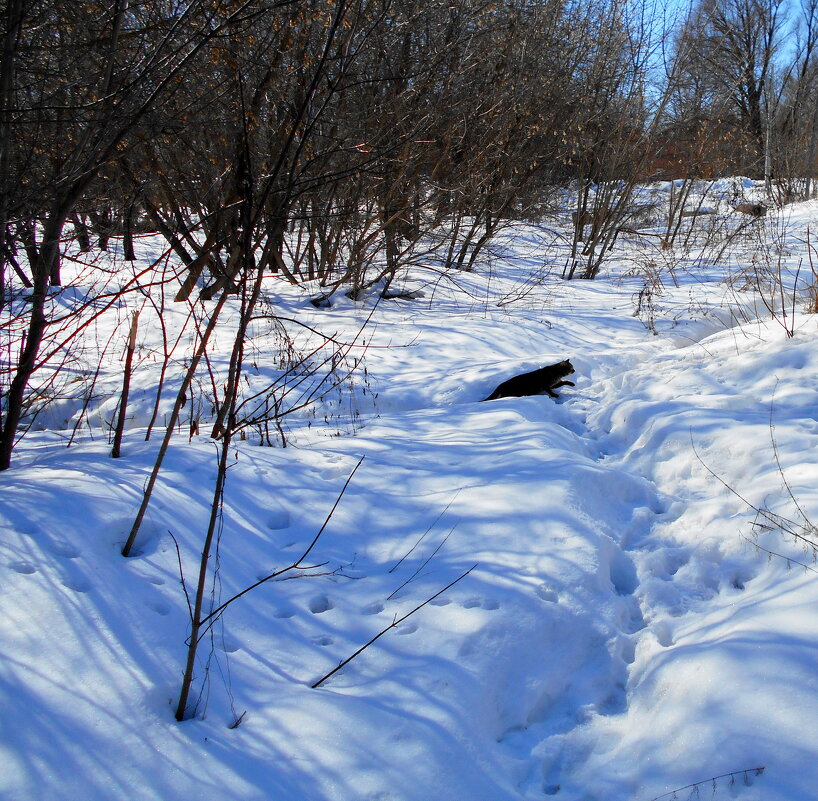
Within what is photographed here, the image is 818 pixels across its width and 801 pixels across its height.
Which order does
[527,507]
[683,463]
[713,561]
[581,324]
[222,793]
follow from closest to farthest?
[222,793] → [713,561] → [527,507] → [683,463] → [581,324]

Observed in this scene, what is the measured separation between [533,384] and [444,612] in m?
3.11

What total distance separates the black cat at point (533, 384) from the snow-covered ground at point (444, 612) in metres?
0.67

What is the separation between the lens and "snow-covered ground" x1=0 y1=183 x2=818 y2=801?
164 cm

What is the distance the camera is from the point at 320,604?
7.84 feet

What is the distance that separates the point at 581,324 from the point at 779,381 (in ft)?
12.8

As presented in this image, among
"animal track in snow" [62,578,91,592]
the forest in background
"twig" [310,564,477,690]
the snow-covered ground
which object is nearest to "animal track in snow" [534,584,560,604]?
the snow-covered ground

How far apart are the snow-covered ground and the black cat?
26.5 inches

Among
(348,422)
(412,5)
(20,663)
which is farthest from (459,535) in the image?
(412,5)

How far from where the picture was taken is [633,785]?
1698 mm

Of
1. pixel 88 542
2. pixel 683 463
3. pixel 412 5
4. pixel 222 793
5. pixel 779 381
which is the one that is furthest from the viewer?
pixel 412 5

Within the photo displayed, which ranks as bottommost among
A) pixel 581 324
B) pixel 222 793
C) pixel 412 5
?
pixel 222 793

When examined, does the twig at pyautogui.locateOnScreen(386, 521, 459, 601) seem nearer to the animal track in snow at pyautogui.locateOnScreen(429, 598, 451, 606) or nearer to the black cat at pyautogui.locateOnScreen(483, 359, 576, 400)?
the animal track in snow at pyautogui.locateOnScreen(429, 598, 451, 606)

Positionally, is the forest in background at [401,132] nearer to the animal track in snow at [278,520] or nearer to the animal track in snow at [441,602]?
the animal track in snow at [278,520]

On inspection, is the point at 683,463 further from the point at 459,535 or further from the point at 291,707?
the point at 291,707
